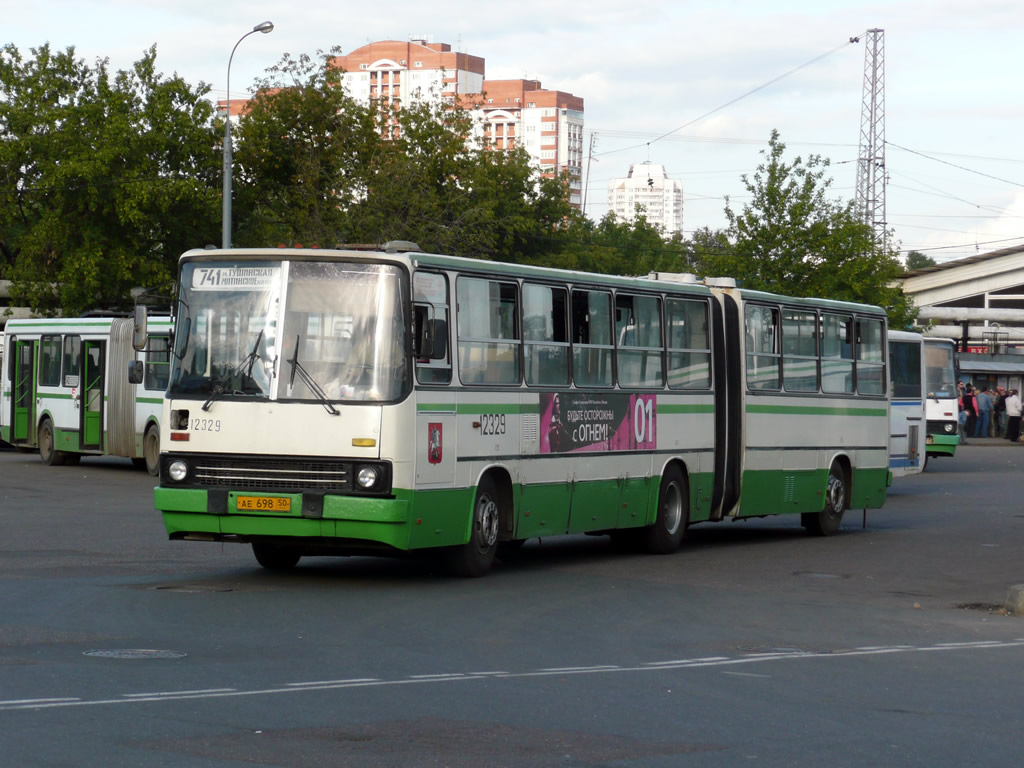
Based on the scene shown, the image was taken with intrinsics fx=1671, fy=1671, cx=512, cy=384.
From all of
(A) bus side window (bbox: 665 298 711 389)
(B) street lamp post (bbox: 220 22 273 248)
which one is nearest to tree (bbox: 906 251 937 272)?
(B) street lamp post (bbox: 220 22 273 248)

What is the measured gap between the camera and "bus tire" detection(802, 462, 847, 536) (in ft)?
70.5

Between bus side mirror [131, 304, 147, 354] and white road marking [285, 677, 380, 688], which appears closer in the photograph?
white road marking [285, 677, 380, 688]

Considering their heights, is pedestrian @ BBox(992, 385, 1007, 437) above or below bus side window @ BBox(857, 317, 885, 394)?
below

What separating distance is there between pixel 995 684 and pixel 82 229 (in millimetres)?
40586

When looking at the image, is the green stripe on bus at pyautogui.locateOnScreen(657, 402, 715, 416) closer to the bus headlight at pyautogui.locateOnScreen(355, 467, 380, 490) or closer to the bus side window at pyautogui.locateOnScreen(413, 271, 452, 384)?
the bus side window at pyautogui.locateOnScreen(413, 271, 452, 384)

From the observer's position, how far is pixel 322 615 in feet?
39.3

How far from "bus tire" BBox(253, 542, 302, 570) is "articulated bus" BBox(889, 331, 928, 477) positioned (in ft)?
51.4

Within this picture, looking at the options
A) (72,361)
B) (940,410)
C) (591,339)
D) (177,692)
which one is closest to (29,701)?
(177,692)

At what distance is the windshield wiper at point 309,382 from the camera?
1358 cm

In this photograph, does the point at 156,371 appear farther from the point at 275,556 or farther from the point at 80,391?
the point at 275,556

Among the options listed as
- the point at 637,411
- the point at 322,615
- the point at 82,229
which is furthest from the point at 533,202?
the point at 322,615

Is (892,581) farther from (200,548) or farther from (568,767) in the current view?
(568,767)

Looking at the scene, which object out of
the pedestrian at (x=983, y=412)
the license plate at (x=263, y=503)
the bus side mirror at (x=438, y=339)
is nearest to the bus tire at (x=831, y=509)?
the bus side mirror at (x=438, y=339)

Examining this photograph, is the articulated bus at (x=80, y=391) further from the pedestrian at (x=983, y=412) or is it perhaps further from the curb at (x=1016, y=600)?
the pedestrian at (x=983, y=412)
